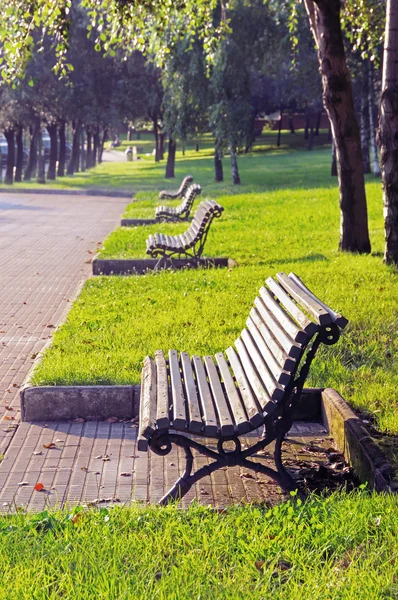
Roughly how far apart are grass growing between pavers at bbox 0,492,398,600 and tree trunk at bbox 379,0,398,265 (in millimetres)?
8052

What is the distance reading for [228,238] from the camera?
682 inches

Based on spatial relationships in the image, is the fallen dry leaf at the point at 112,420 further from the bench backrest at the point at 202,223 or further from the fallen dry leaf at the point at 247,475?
the bench backrest at the point at 202,223

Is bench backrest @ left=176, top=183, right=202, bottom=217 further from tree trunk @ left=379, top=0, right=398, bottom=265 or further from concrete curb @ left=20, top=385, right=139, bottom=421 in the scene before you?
concrete curb @ left=20, top=385, right=139, bottom=421

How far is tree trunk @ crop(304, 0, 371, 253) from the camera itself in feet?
42.8

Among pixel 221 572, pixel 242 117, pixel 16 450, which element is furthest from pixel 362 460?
pixel 242 117

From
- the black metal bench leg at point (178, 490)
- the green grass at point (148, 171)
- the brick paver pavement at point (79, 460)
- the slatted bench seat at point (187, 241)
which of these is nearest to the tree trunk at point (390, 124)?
the slatted bench seat at point (187, 241)

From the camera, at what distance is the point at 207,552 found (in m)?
3.83

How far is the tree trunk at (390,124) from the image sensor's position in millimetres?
11883

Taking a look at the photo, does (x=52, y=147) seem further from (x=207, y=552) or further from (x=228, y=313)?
(x=207, y=552)

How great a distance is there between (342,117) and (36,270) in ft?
16.8

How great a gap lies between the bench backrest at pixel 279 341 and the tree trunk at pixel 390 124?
20.2ft

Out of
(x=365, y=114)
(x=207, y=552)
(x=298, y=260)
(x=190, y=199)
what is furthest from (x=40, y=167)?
(x=207, y=552)

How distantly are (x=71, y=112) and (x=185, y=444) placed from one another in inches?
1667

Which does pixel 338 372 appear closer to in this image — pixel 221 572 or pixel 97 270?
pixel 221 572
